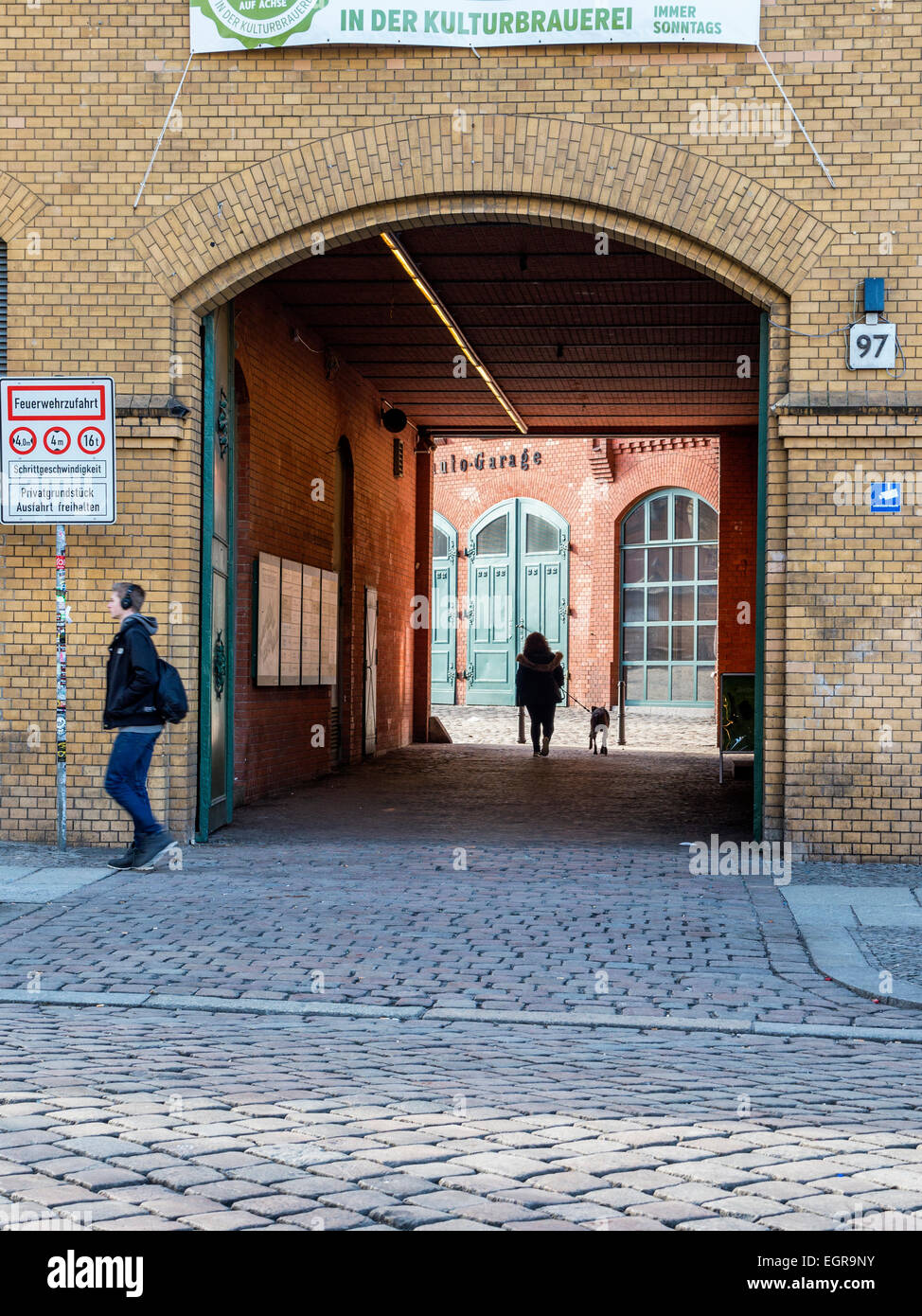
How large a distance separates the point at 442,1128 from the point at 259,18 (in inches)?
370

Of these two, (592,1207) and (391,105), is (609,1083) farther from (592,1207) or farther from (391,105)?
(391,105)

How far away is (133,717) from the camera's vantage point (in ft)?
33.6

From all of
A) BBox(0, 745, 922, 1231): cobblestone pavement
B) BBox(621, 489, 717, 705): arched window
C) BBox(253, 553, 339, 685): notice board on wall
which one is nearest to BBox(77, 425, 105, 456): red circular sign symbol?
BBox(0, 745, 922, 1231): cobblestone pavement

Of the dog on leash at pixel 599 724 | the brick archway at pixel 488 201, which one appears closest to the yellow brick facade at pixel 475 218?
the brick archway at pixel 488 201

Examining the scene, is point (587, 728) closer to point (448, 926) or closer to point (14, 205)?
point (14, 205)

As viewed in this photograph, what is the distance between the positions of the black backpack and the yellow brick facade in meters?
1.25

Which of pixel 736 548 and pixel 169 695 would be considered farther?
pixel 736 548

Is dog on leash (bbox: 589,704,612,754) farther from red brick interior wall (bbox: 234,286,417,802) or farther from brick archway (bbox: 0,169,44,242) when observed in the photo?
brick archway (bbox: 0,169,44,242)

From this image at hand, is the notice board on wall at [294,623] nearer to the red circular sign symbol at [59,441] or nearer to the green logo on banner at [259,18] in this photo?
the red circular sign symbol at [59,441]

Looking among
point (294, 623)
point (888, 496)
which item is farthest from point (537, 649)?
point (888, 496)

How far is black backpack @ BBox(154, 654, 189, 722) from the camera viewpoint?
33.6 ft

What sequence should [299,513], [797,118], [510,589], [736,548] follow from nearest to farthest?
[797,118] < [299,513] < [736,548] < [510,589]

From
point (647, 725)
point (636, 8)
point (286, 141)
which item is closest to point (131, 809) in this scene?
point (286, 141)

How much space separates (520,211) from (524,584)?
25.5 meters
